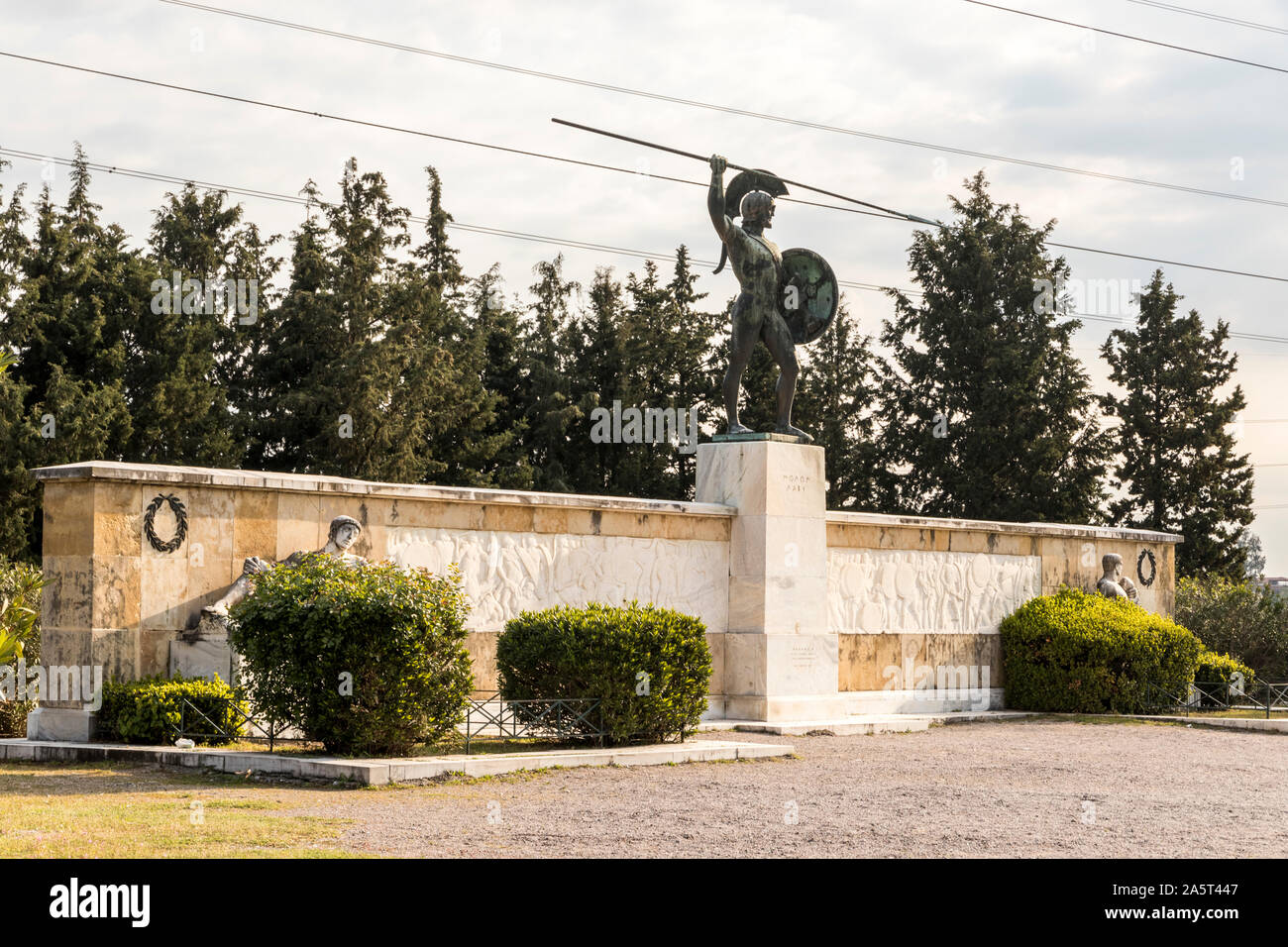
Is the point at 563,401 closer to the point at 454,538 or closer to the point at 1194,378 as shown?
the point at 1194,378

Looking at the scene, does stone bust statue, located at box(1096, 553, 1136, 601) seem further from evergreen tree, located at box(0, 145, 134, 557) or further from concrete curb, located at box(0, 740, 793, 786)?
evergreen tree, located at box(0, 145, 134, 557)

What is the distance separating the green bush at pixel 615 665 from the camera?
12.7 m

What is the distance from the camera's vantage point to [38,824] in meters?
8.39

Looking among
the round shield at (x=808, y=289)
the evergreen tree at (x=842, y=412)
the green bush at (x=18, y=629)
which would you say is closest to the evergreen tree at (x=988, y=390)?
the evergreen tree at (x=842, y=412)

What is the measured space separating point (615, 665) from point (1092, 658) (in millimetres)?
9187

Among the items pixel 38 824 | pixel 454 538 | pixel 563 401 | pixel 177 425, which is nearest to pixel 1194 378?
pixel 563 401

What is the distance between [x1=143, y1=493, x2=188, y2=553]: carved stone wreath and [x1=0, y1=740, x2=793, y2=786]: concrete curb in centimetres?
187

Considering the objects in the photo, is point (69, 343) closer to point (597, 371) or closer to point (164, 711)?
point (597, 371)

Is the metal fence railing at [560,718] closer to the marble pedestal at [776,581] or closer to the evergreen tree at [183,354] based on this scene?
the marble pedestal at [776,581]

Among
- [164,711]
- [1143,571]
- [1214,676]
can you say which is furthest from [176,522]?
[1143,571]

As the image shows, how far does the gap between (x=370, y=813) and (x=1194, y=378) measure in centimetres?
3683

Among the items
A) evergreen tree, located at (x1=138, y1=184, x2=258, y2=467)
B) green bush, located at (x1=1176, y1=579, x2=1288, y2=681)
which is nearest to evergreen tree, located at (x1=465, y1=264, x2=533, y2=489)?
evergreen tree, located at (x1=138, y1=184, x2=258, y2=467)

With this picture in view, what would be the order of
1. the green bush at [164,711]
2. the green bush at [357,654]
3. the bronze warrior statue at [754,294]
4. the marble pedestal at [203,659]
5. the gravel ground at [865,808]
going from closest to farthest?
the gravel ground at [865,808]
the green bush at [357,654]
the green bush at [164,711]
the marble pedestal at [203,659]
the bronze warrior statue at [754,294]

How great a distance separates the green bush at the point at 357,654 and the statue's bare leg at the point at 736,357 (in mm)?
7041
